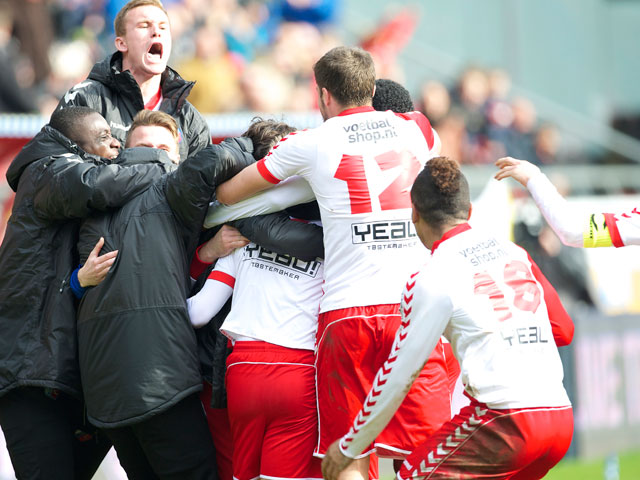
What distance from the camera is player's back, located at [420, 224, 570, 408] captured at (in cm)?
349

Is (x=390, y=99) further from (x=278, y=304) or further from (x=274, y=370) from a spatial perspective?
(x=274, y=370)

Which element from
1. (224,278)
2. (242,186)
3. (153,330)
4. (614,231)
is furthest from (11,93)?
(614,231)

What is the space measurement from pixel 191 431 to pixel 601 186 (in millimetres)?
12056

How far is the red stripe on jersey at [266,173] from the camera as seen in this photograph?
396cm

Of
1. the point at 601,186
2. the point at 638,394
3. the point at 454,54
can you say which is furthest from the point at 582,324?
the point at 454,54

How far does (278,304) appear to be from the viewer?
4.10 m

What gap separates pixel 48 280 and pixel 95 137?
70 cm

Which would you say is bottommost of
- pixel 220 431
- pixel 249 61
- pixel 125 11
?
pixel 220 431

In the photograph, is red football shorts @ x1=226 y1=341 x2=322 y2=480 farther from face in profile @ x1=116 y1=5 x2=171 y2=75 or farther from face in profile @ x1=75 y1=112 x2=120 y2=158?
face in profile @ x1=116 y1=5 x2=171 y2=75

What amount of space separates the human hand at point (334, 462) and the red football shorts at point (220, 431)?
0.75 meters

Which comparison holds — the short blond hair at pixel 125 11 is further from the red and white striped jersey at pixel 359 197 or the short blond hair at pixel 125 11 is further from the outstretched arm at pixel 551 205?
the outstretched arm at pixel 551 205

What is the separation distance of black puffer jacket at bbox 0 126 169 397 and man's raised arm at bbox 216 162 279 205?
0.32 meters

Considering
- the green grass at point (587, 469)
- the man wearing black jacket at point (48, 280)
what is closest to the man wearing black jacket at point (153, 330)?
the man wearing black jacket at point (48, 280)

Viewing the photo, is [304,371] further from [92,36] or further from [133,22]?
[92,36]
